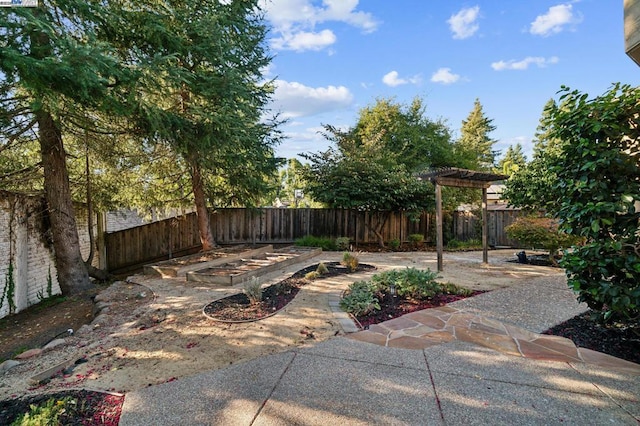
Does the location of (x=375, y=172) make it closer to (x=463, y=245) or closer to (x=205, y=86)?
(x=463, y=245)

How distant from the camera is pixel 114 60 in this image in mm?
3486

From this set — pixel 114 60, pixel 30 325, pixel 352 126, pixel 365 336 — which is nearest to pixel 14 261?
pixel 30 325

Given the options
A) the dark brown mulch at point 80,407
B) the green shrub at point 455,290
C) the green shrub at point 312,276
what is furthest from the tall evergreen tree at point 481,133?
the dark brown mulch at point 80,407

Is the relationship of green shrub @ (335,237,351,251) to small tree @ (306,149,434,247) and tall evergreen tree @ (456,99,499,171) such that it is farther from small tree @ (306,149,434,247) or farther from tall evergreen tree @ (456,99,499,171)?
tall evergreen tree @ (456,99,499,171)

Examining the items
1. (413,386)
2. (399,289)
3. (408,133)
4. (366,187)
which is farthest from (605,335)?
(408,133)

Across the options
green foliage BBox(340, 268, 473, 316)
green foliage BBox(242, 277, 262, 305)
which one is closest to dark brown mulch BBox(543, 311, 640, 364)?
green foliage BBox(340, 268, 473, 316)

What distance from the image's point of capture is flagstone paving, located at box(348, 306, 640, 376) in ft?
8.68

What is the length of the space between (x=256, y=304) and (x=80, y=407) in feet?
7.43

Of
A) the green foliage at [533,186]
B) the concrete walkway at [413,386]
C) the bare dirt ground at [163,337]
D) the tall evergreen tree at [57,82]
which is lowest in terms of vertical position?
the bare dirt ground at [163,337]

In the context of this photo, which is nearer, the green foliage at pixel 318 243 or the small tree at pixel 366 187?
the small tree at pixel 366 187

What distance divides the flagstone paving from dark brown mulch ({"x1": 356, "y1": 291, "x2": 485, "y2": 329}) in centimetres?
13

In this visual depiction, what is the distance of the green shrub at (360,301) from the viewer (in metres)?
3.82

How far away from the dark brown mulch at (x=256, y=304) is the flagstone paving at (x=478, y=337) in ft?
4.37

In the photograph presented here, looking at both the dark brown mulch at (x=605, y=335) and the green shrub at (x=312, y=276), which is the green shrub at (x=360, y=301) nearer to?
the green shrub at (x=312, y=276)
